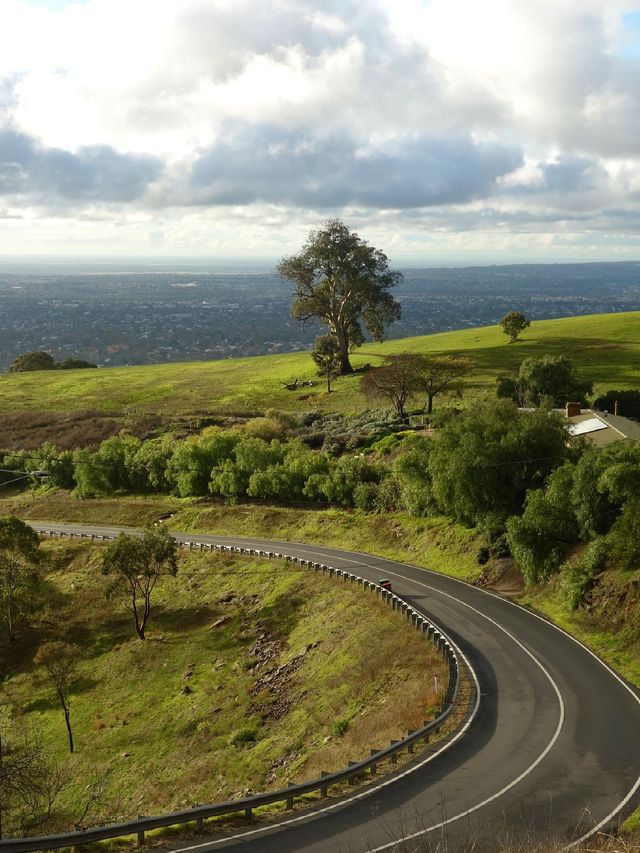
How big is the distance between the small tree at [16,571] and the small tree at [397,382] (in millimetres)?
35567

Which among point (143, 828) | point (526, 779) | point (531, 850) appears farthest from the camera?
point (526, 779)

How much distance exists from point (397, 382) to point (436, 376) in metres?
4.05

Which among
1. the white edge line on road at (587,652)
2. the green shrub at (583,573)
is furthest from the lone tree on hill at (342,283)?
the green shrub at (583,573)

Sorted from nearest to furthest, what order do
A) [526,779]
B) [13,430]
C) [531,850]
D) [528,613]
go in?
[531,850]
[526,779]
[528,613]
[13,430]

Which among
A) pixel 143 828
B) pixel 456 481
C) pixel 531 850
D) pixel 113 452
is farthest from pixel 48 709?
pixel 113 452

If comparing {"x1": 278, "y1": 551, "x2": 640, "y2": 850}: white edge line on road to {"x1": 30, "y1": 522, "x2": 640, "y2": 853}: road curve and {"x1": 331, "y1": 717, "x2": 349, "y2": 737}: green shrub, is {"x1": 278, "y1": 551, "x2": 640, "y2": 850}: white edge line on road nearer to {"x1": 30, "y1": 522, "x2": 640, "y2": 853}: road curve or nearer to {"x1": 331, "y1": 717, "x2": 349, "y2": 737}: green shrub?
{"x1": 30, "y1": 522, "x2": 640, "y2": 853}: road curve

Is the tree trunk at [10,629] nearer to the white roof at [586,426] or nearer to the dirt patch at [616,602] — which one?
the dirt patch at [616,602]

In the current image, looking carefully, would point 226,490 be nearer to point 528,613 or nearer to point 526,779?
point 528,613

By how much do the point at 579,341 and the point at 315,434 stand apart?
46.9 metres

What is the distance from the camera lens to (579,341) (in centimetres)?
9862

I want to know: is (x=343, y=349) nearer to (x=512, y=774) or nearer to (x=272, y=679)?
(x=272, y=679)

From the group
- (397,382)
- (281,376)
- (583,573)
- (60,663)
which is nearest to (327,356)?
(281,376)

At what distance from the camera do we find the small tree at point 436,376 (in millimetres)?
72625

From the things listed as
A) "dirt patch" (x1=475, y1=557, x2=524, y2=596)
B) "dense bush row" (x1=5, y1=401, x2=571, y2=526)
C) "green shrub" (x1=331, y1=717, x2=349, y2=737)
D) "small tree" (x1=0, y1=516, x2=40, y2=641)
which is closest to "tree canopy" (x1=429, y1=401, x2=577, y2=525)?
"dense bush row" (x1=5, y1=401, x2=571, y2=526)
